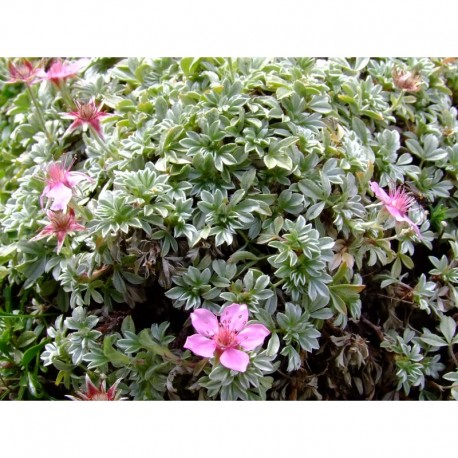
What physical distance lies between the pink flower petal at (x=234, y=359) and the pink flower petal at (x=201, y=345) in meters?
0.03

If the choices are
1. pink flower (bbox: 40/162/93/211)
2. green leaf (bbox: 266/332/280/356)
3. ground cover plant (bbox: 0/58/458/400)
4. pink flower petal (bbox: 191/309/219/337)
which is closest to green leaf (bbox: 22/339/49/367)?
ground cover plant (bbox: 0/58/458/400)

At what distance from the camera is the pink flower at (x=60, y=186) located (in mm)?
1401

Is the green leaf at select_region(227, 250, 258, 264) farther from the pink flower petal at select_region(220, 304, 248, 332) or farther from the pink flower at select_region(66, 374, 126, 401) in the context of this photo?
the pink flower at select_region(66, 374, 126, 401)

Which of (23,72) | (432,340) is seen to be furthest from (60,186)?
(432,340)

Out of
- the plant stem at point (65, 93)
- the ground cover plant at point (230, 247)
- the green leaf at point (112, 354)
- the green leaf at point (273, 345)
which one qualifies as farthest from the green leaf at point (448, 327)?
the plant stem at point (65, 93)

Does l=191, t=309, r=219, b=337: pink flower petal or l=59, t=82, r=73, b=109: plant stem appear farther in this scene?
l=59, t=82, r=73, b=109: plant stem

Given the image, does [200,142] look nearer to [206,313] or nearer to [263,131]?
[263,131]

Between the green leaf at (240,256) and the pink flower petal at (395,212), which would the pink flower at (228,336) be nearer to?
the green leaf at (240,256)

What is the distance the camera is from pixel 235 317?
4.29ft

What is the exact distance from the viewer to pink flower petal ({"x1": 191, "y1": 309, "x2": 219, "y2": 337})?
4.25 ft

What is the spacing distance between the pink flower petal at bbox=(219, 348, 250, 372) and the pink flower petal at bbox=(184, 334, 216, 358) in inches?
1.1

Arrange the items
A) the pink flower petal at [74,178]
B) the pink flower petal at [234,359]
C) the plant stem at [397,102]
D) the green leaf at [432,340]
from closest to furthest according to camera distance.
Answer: the pink flower petal at [234,359], the pink flower petal at [74,178], the green leaf at [432,340], the plant stem at [397,102]

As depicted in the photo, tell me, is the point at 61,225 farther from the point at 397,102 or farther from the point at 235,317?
the point at 397,102

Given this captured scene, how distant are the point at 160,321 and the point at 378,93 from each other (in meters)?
0.95
